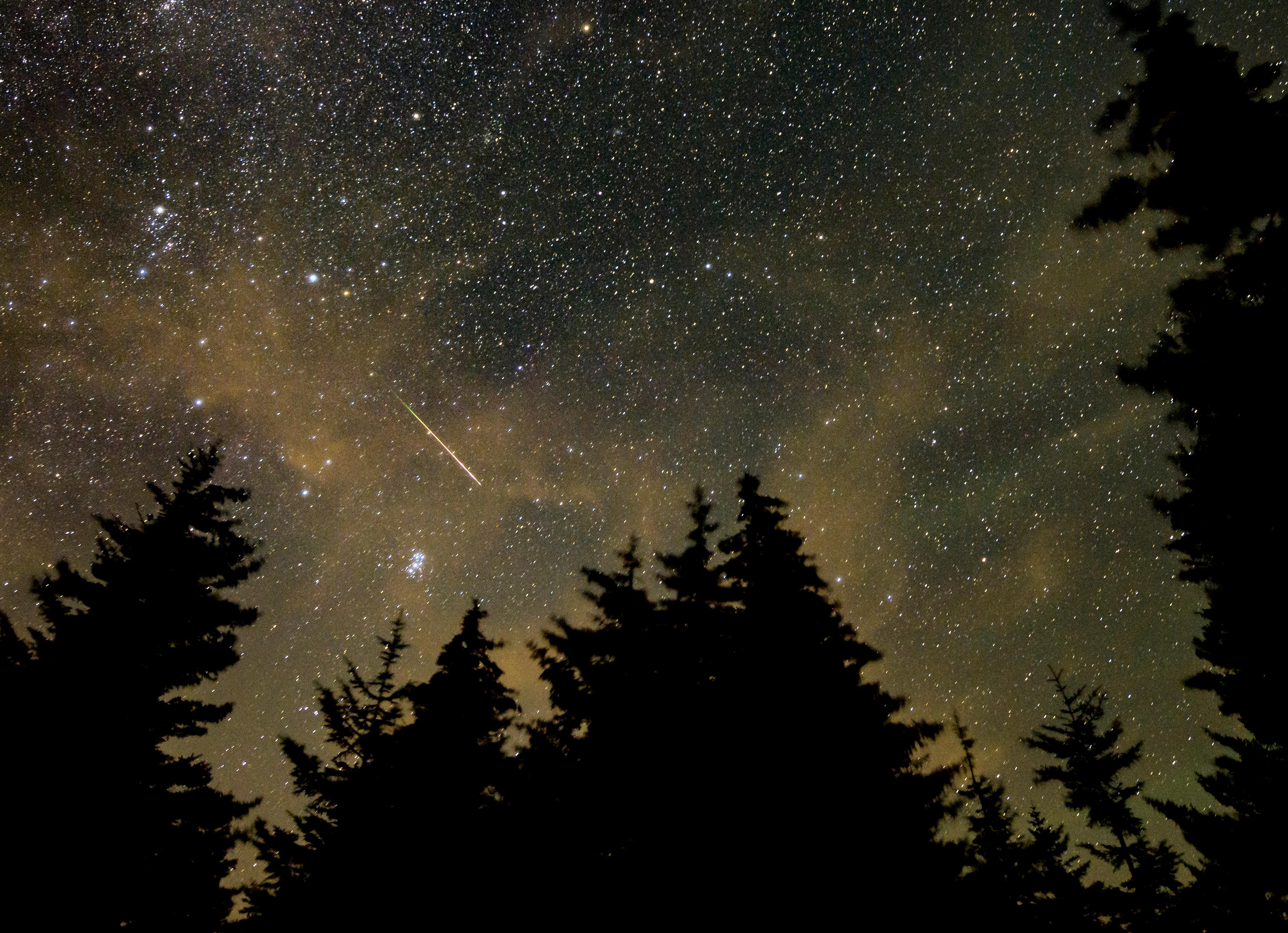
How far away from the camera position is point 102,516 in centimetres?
1040

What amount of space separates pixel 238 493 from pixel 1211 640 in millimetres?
24185

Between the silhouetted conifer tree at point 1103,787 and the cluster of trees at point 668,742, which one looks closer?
the cluster of trees at point 668,742

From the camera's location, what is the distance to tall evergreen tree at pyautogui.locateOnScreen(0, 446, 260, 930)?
8.19 meters

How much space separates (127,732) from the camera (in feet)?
30.1

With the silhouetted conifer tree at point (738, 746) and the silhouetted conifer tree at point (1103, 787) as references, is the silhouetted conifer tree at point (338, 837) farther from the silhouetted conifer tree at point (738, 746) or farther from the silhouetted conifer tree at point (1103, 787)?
the silhouetted conifer tree at point (1103, 787)

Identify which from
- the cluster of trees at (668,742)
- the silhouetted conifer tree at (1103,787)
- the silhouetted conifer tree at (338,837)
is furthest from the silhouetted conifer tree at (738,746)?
the silhouetted conifer tree at (1103,787)

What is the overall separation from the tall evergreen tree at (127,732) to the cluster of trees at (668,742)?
35 millimetres

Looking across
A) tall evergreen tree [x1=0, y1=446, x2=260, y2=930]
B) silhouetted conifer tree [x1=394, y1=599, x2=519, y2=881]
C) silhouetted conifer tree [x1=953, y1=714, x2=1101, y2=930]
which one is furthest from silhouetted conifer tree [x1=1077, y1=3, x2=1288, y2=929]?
tall evergreen tree [x1=0, y1=446, x2=260, y2=930]

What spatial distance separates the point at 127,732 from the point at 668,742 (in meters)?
9.03

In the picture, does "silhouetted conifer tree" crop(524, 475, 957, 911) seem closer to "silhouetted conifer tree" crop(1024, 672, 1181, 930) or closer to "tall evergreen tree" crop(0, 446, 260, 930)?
"tall evergreen tree" crop(0, 446, 260, 930)

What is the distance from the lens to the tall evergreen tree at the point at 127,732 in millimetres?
8188

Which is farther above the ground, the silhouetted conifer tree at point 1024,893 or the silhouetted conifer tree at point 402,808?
the silhouetted conifer tree at point 402,808

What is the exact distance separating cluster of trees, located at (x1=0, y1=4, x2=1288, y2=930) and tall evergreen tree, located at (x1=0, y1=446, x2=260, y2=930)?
35 millimetres

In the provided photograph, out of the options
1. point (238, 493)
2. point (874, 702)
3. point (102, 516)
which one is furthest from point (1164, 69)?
point (102, 516)
